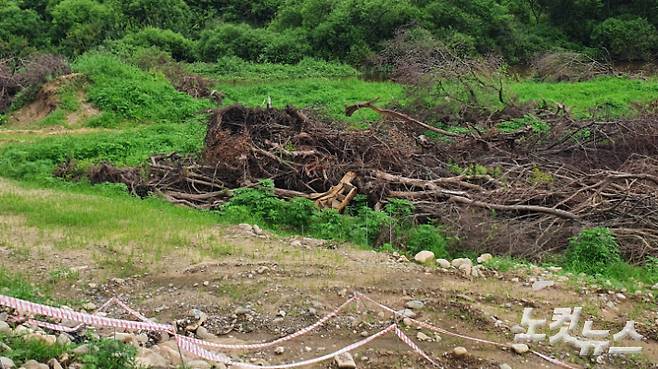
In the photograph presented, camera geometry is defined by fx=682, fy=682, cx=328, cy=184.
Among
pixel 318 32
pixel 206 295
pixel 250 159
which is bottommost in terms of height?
pixel 318 32

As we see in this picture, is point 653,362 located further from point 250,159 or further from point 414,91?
point 414,91

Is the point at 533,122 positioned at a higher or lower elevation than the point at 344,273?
lower

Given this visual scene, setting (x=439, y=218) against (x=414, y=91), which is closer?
(x=439, y=218)

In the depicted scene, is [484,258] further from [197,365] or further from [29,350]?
[29,350]

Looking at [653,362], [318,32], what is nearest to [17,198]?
[653,362]

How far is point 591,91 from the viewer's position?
2272 cm

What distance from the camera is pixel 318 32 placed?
3312 centimetres

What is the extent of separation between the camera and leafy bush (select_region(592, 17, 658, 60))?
32.8 metres

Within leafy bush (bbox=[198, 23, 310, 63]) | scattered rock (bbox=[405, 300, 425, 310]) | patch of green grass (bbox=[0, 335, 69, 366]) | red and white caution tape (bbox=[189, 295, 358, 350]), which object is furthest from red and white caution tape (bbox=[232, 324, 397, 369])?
leafy bush (bbox=[198, 23, 310, 63])

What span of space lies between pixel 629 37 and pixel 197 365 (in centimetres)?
3307

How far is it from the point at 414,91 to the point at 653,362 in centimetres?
1176

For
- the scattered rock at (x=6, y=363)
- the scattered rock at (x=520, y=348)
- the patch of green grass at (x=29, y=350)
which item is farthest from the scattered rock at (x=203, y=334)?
the scattered rock at (x=520, y=348)

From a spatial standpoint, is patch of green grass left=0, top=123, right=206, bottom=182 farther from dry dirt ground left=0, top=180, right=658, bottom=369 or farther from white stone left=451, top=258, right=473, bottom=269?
white stone left=451, top=258, right=473, bottom=269

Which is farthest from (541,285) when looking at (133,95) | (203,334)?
(133,95)
